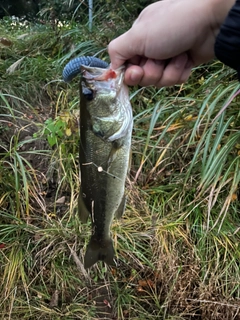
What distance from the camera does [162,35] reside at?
1.63 m

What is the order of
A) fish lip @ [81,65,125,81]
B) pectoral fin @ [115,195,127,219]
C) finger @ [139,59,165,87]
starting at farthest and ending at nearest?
pectoral fin @ [115,195,127,219]
finger @ [139,59,165,87]
fish lip @ [81,65,125,81]

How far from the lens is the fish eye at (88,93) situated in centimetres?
160

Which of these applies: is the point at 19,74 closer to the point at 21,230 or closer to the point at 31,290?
the point at 21,230

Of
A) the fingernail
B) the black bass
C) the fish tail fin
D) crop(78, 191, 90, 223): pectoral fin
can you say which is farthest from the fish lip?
the fish tail fin

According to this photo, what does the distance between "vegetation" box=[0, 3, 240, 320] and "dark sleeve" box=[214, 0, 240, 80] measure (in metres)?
1.73

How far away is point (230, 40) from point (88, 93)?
0.50m

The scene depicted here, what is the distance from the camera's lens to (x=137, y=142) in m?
3.56

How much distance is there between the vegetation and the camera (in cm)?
303

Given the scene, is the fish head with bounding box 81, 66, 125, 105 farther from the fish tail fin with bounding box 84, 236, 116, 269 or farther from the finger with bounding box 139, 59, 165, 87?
the fish tail fin with bounding box 84, 236, 116, 269

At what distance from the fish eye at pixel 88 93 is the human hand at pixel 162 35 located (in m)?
0.14

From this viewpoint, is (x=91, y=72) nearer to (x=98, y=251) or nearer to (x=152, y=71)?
(x=152, y=71)

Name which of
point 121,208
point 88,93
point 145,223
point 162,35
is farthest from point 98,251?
point 145,223

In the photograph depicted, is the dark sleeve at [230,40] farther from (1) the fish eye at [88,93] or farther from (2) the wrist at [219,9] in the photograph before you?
(1) the fish eye at [88,93]

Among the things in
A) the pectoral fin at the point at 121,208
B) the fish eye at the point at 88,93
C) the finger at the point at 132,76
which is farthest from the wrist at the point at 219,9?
the pectoral fin at the point at 121,208
